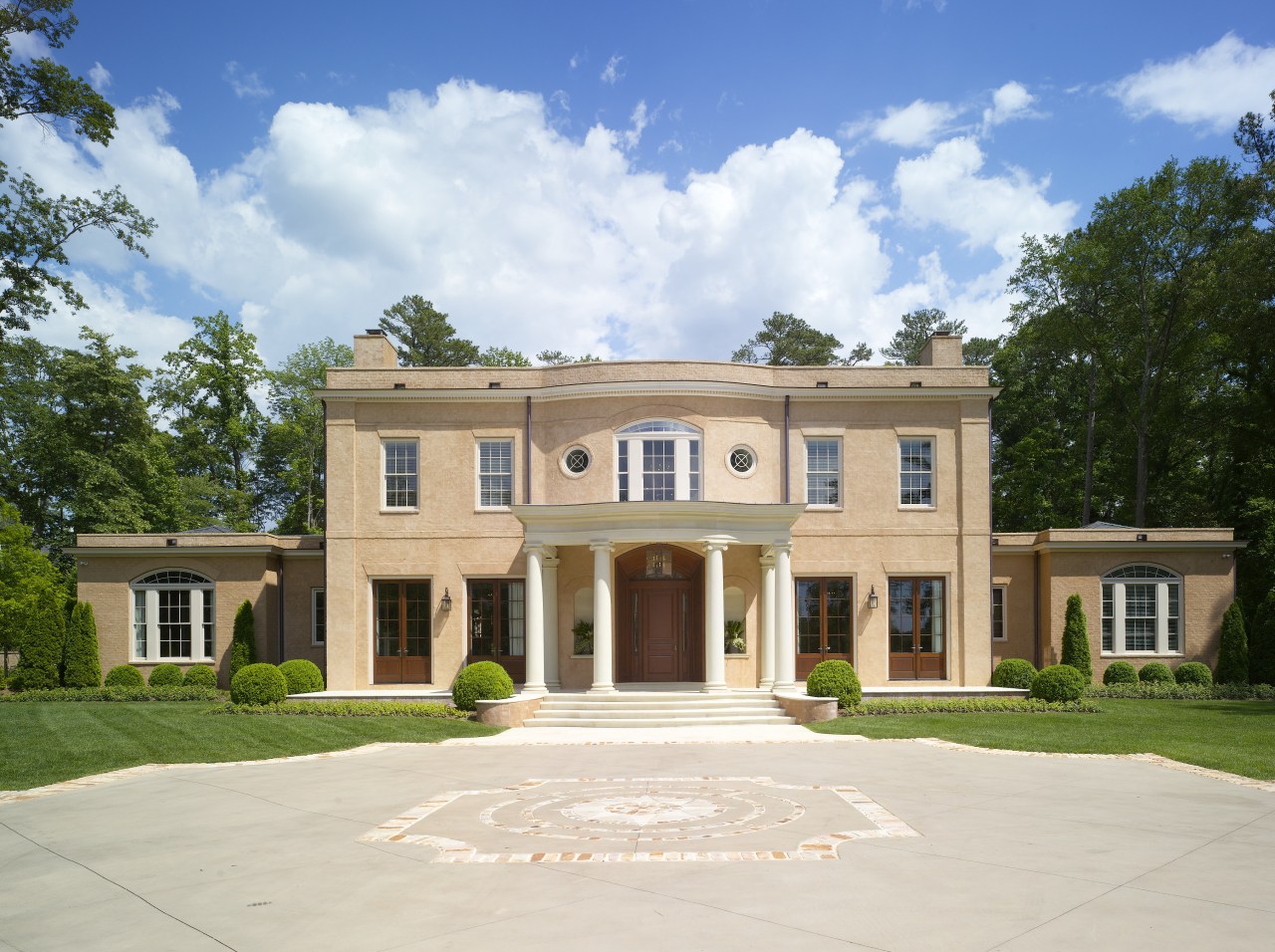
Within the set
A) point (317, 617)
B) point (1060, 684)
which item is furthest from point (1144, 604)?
point (317, 617)

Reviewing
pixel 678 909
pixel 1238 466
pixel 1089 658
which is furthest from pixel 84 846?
pixel 1238 466

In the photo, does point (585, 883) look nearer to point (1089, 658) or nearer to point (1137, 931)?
point (1137, 931)

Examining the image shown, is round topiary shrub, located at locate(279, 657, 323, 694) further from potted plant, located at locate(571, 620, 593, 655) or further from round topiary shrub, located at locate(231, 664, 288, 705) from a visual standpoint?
potted plant, located at locate(571, 620, 593, 655)

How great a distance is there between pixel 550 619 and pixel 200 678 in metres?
10.5

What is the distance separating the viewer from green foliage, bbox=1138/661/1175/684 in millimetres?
26797

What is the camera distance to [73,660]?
2752 cm

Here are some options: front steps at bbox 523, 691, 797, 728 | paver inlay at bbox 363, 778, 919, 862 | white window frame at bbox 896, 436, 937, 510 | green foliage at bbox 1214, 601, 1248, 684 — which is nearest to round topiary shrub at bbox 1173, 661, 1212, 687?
green foliage at bbox 1214, 601, 1248, 684

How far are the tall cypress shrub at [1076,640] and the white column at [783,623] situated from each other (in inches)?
330

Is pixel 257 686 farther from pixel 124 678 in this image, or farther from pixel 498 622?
pixel 124 678

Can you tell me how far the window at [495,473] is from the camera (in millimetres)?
26125

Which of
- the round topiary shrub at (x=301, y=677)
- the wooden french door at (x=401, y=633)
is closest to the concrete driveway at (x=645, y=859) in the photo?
the round topiary shrub at (x=301, y=677)

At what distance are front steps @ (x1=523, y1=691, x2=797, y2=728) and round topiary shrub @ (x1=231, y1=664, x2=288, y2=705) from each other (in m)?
5.85

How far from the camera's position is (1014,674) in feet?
79.1

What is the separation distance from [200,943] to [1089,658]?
2523cm
